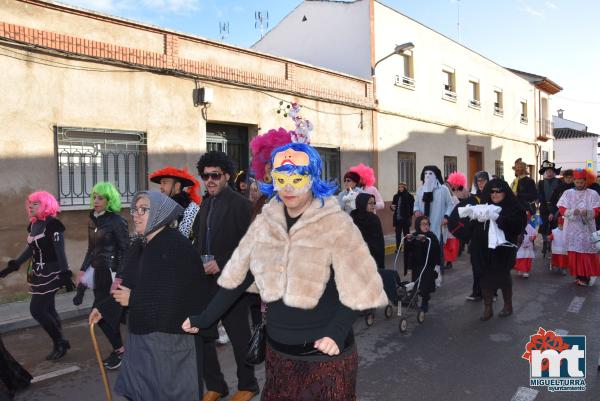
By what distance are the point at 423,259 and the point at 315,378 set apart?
4292 millimetres

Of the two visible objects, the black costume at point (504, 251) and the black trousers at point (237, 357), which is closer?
the black trousers at point (237, 357)

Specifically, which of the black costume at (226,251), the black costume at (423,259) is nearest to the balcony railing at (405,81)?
the black costume at (423,259)

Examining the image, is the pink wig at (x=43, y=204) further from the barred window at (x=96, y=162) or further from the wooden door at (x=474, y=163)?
the wooden door at (x=474, y=163)

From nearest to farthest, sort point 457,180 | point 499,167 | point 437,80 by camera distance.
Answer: point 457,180
point 437,80
point 499,167

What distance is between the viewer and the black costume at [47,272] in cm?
526

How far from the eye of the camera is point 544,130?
30188 millimetres

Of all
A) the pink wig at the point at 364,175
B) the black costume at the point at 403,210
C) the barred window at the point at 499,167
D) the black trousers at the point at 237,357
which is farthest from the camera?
the barred window at the point at 499,167

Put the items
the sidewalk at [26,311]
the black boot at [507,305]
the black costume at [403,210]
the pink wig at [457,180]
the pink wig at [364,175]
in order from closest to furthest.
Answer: the black boot at [507,305]
the sidewalk at [26,311]
the pink wig at [364,175]
the pink wig at [457,180]
the black costume at [403,210]

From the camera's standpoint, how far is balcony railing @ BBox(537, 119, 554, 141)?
29473mm

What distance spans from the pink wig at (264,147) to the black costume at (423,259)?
278cm

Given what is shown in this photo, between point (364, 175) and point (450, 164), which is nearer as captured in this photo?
point (364, 175)

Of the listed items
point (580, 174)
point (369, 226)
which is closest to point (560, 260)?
point (580, 174)

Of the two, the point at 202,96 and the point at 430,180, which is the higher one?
the point at 202,96

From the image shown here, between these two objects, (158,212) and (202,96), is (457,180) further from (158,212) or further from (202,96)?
(158,212)
